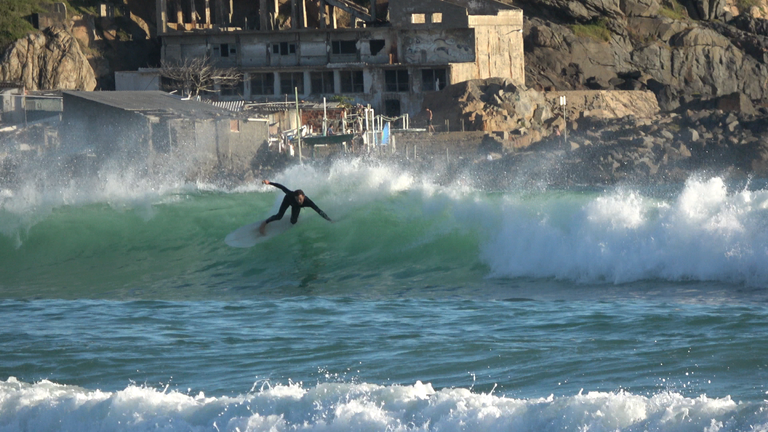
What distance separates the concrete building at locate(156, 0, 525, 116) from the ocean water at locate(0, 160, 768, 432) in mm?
27563

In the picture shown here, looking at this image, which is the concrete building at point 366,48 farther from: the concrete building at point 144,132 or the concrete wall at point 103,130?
the concrete wall at point 103,130

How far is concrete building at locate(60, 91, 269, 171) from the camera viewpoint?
3331 cm

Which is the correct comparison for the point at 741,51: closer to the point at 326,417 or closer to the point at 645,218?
the point at 645,218

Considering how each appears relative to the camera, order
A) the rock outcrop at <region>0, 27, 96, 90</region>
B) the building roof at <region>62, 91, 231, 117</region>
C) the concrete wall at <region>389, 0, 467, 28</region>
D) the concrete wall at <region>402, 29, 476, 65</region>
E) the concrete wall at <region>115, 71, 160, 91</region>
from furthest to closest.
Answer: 1. the concrete wall at <region>115, 71, 160, 91</region>
2. the concrete wall at <region>402, 29, 476, 65</region>
3. the concrete wall at <region>389, 0, 467, 28</region>
4. the rock outcrop at <region>0, 27, 96, 90</region>
5. the building roof at <region>62, 91, 231, 117</region>

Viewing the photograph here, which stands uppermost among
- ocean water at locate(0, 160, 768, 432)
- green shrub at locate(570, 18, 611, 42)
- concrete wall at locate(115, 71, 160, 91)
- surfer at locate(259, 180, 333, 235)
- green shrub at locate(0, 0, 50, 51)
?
green shrub at locate(0, 0, 50, 51)

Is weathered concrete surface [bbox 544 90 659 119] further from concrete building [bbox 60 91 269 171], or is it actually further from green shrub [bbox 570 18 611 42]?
concrete building [bbox 60 91 269 171]

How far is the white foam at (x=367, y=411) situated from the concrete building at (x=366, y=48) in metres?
40.9

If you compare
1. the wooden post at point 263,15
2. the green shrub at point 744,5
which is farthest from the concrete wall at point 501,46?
the green shrub at point 744,5

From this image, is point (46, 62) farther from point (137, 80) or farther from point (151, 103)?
point (151, 103)

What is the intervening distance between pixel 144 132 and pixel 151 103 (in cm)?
234

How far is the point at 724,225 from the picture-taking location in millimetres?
13453

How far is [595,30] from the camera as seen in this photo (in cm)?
5262

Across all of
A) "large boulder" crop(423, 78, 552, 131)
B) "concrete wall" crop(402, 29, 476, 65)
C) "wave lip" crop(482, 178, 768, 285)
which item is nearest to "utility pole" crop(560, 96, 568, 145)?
"large boulder" crop(423, 78, 552, 131)

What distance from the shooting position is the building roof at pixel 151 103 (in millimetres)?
33625
